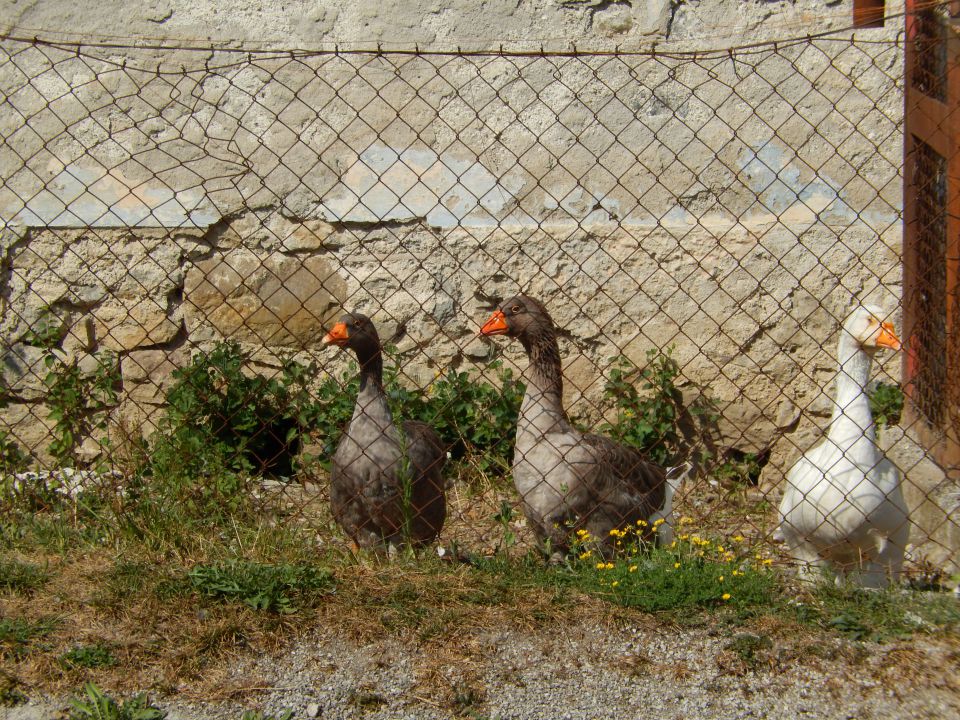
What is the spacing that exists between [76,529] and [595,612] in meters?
2.06

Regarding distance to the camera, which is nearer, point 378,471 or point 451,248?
point 378,471

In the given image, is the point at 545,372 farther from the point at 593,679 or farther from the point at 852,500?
the point at 593,679

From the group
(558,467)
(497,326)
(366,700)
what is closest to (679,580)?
(558,467)

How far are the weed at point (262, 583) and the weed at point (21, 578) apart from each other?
0.54 meters

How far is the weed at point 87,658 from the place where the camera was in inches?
119

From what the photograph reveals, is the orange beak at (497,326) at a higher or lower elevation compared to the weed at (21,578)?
higher

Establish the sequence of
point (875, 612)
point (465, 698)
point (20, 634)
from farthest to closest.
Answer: point (875, 612)
point (20, 634)
point (465, 698)

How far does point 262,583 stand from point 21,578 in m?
0.84

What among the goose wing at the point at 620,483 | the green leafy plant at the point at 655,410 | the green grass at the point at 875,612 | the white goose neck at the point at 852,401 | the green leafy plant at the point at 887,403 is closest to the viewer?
the green grass at the point at 875,612

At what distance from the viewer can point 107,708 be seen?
9.36ft

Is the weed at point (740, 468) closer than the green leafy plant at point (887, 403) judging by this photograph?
No

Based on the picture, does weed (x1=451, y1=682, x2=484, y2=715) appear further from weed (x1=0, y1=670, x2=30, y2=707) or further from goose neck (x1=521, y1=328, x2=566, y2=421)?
goose neck (x1=521, y1=328, x2=566, y2=421)

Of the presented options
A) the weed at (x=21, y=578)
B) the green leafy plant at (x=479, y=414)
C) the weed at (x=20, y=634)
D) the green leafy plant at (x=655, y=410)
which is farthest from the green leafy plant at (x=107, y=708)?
the green leafy plant at (x=655, y=410)

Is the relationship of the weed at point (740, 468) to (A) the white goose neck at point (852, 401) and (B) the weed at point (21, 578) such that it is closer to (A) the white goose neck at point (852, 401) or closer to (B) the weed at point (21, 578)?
(A) the white goose neck at point (852, 401)
